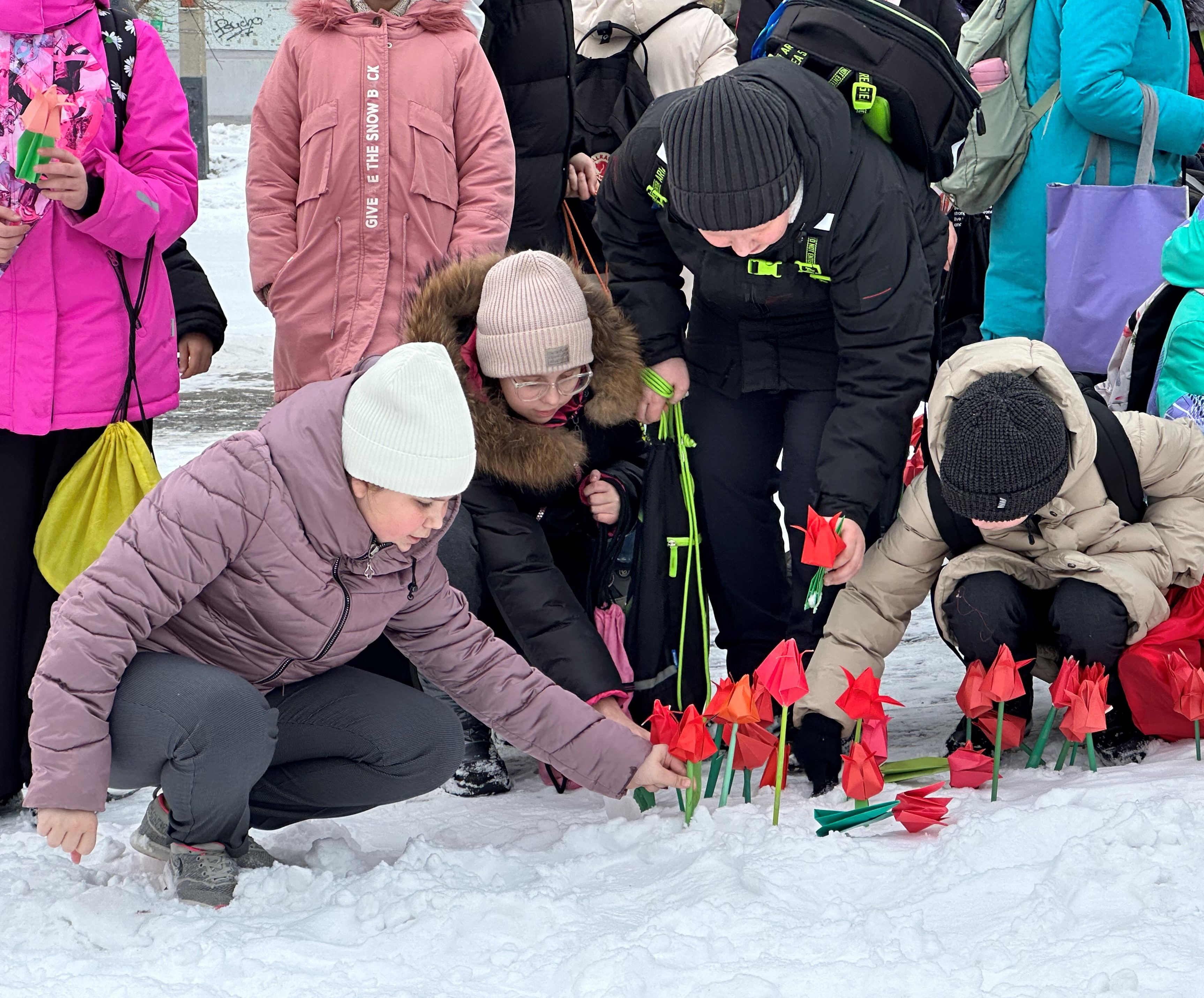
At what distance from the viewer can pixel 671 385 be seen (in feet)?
10.7

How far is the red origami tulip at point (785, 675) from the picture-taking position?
8.12ft

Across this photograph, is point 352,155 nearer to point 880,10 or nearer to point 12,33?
point 12,33

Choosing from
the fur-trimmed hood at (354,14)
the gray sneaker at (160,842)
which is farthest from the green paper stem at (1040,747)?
the fur-trimmed hood at (354,14)

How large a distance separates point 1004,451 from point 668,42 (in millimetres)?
2117

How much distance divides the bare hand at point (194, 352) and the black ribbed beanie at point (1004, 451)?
70.0 inches

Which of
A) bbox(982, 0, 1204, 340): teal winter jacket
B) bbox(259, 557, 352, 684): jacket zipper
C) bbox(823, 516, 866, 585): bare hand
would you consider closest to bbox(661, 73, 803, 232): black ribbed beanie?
bbox(823, 516, 866, 585): bare hand

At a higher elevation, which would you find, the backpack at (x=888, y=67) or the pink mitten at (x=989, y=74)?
the backpack at (x=888, y=67)

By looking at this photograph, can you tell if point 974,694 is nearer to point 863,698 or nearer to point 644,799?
point 863,698

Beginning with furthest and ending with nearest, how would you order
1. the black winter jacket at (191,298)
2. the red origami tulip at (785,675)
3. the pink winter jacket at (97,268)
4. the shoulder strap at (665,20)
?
the shoulder strap at (665,20) < the black winter jacket at (191,298) < the pink winter jacket at (97,268) < the red origami tulip at (785,675)

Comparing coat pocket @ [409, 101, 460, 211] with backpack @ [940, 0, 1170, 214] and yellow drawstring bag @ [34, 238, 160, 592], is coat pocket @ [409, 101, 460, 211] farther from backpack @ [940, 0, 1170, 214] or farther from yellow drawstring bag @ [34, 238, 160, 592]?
backpack @ [940, 0, 1170, 214]

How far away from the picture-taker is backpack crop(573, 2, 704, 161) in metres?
4.33

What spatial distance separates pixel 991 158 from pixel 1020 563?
1.71 meters

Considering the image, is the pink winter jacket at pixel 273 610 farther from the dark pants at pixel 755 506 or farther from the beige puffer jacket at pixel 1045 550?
the dark pants at pixel 755 506

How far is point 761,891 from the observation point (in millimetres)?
2395
